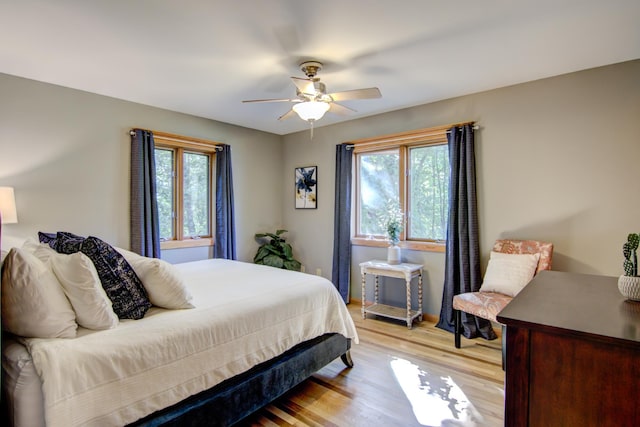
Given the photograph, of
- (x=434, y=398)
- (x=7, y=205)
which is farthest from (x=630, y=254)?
(x=7, y=205)

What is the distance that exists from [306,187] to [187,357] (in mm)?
3630

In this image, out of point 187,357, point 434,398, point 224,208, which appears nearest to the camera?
point 187,357

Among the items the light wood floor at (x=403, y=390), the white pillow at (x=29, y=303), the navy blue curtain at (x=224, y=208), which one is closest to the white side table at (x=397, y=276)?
the light wood floor at (x=403, y=390)

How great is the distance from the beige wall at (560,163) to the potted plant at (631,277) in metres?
1.79

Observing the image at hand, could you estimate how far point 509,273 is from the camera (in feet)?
9.85

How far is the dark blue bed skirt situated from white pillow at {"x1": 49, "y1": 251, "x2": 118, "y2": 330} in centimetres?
51

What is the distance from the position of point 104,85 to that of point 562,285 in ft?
13.0

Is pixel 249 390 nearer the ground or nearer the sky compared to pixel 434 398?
nearer the sky

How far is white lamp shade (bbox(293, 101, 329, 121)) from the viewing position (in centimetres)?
262

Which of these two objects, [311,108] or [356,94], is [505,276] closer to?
Answer: [356,94]

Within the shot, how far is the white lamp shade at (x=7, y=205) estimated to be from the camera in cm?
260

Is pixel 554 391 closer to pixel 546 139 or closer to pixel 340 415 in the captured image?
pixel 340 415

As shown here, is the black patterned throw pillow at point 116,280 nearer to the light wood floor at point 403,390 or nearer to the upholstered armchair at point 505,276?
the light wood floor at point 403,390

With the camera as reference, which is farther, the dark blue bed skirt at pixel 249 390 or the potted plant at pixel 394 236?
the potted plant at pixel 394 236
